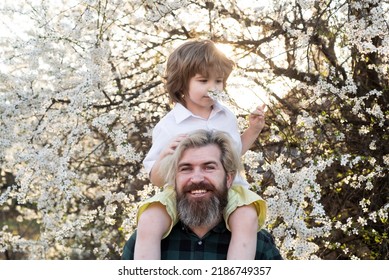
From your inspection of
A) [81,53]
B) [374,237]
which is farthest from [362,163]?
[81,53]

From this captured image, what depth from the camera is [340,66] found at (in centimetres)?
482

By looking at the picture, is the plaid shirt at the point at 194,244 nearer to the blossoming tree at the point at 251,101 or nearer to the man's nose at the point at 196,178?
the man's nose at the point at 196,178

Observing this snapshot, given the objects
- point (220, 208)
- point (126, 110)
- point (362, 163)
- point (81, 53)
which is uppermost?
point (81, 53)

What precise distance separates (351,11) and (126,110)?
155cm

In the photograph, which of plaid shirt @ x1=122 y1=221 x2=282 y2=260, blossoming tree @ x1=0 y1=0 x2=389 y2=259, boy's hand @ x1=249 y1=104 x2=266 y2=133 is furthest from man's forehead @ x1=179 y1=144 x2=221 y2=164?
blossoming tree @ x1=0 y1=0 x2=389 y2=259

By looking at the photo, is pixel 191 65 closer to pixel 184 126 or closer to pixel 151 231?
pixel 184 126

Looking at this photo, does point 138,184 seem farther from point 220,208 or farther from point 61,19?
point 220,208

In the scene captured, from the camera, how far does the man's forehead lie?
105 inches

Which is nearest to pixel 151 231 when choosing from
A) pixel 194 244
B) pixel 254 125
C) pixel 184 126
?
pixel 194 244

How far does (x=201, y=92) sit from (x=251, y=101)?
110 cm

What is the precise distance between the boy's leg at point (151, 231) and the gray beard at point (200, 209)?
7 centimetres

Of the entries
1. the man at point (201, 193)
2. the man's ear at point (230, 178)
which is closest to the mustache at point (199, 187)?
the man at point (201, 193)

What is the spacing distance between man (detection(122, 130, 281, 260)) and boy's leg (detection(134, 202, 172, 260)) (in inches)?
2.5

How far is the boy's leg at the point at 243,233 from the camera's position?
8.62 ft
